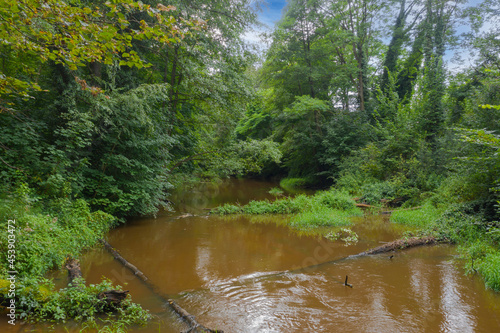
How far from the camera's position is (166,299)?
4.24 metres

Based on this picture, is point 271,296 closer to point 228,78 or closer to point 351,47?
point 228,78

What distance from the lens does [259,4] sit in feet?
32.9

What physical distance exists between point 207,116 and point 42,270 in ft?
31.5

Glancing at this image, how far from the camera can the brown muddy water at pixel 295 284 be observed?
3.71m

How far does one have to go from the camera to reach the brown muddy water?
146 inches

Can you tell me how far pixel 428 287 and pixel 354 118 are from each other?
53.8ft

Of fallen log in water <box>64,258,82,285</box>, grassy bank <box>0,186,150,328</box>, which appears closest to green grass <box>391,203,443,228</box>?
grassy bank <box>0,186,150,328</box>

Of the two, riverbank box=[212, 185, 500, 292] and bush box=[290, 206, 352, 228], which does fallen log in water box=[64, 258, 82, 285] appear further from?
bush box=[290, 206, 352, 228]

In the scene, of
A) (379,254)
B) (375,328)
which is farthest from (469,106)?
(375,328)

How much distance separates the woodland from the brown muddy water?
26.1 inches

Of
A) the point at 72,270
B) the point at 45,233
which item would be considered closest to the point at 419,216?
the point at 72,270

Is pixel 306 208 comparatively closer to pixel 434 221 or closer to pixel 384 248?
pixel 434 221

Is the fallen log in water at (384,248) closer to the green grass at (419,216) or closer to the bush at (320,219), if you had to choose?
the green grass at (419,216)

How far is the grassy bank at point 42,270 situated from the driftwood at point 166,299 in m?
0.46
